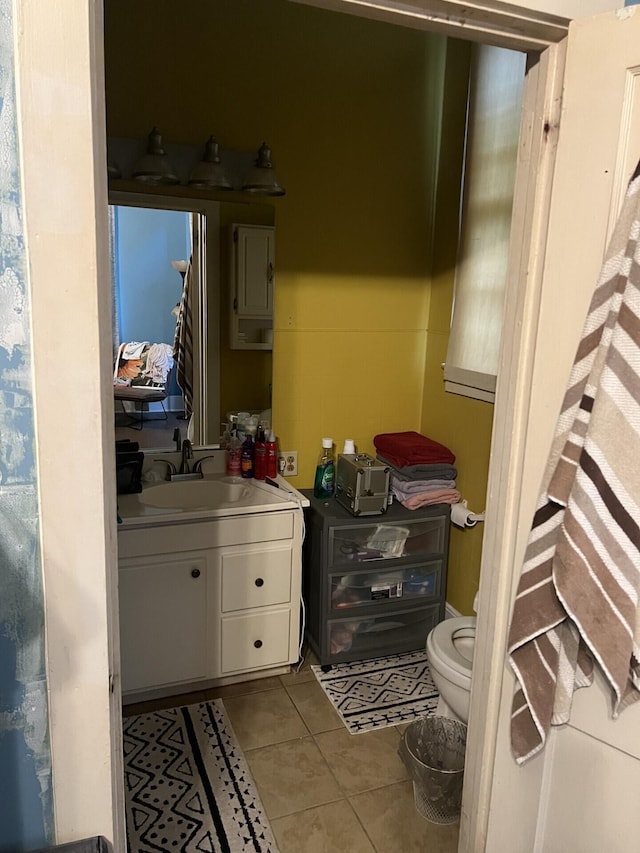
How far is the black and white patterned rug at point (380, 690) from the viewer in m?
2.42

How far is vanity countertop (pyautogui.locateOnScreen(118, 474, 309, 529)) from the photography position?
2303mm

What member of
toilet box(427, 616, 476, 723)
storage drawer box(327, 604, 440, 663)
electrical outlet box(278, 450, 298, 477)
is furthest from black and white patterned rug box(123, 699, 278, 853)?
electrical outlet box(278, 450, 298, 477)

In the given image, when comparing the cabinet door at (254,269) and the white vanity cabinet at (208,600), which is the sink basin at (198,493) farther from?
the cabinet door at (254,269)

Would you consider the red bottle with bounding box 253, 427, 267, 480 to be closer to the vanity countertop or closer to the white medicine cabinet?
the vanity countertop

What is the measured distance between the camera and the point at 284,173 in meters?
2.66

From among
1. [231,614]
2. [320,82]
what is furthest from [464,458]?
[320,82]

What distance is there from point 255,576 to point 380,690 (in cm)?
67

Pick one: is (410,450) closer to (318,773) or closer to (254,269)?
(254,269)

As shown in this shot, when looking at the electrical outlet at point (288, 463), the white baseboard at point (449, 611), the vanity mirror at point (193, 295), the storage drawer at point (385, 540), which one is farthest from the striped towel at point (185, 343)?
the white baseboard at point (449, 611)

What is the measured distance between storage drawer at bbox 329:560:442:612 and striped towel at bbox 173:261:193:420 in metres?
0.96

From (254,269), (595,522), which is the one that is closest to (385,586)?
(254,269)

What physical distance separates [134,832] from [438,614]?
149 cm

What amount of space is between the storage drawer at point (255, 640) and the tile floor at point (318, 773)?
4.1 inches

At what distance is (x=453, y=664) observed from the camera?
79.9 inches
